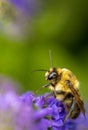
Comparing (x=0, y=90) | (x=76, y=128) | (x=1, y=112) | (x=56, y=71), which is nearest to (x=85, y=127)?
(x=76, y=128)

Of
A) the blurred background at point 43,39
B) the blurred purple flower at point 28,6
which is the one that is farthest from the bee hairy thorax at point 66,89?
the blurred purple flower at point 28,6

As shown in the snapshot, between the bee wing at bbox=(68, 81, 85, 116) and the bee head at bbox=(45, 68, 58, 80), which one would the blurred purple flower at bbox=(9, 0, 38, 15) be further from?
the bee wing at bbox=(68, 81, 85, 116)

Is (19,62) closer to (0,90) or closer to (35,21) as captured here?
(35,21)

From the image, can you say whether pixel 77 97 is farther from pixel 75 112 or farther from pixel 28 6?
pixel 28 6

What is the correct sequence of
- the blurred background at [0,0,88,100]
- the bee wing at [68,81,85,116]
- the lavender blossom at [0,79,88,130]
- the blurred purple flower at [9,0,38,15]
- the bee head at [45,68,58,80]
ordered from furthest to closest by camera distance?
the blurred purple flower at [9,0,38,15] → the blurred background at [0,0,88,100] → the bee head at [45,68,58,80] → the bee wing at [68,81,85,116] → the lavender blossom at [0,79,88,130]

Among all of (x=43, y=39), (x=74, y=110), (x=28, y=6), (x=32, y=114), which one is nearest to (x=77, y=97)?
(x=74, y=110)

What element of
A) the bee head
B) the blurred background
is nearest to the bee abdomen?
the bee head
